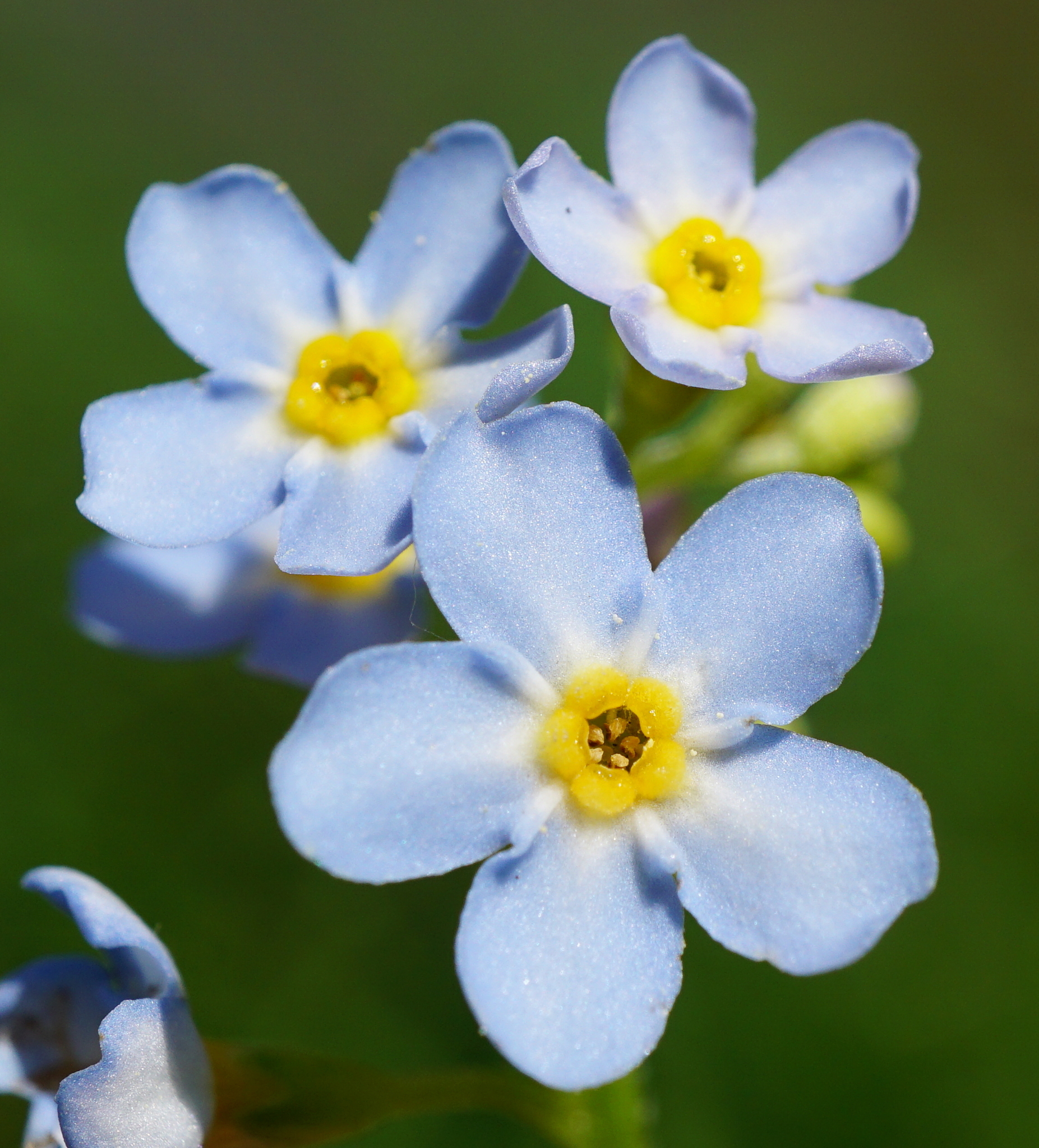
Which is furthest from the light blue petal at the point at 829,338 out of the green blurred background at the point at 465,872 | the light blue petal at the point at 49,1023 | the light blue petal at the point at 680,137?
the green blurred background at the point at 465,872

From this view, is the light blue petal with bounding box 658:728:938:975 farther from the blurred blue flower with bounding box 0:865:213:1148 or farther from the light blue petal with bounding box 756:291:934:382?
the blurred blue flower with bounding box 0:865:213:1148

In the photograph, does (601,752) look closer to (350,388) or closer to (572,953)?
(572,953)

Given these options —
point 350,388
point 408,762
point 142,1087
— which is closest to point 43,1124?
point 142,1087

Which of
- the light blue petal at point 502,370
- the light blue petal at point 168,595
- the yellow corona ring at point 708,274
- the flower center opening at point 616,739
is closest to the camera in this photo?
the light blue petal at point 502,370

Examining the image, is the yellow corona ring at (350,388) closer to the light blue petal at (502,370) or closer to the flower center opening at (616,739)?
the light blue petal at (502,370)

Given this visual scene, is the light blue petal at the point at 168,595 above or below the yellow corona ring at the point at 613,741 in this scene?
below

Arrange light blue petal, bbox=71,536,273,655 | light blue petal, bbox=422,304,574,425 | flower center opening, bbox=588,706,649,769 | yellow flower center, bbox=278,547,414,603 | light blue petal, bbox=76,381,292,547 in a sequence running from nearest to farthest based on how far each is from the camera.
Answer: light blue petal, bbox=422,304,574,425 → flower center opening, bbox=588,706,649,769 → light blue petal, bbox=76,381,292,547 → light blue petal, bbox=71,536,273,655 → yellow flower center, bbox=278,547,414,603

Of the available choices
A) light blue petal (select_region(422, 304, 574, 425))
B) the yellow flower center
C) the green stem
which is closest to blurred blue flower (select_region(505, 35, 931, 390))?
light blue petal (select_region(422, 304, 574, 425))

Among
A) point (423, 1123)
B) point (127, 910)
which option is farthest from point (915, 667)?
point (127, 910)
